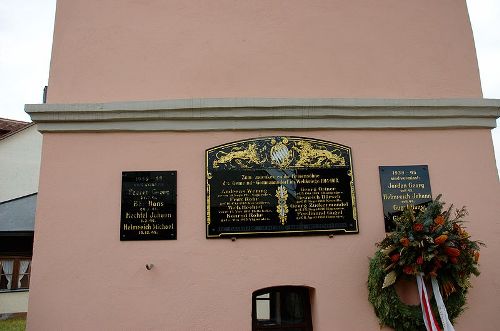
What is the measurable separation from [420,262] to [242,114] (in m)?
2.58

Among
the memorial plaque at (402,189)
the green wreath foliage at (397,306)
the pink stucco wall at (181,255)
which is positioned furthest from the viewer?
the memorial plaque at (402,189)

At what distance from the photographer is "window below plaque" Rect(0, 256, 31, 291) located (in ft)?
44.8

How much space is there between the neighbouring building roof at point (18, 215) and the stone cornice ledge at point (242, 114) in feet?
23.8

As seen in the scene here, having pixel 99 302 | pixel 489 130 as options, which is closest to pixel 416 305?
pixel 489 130

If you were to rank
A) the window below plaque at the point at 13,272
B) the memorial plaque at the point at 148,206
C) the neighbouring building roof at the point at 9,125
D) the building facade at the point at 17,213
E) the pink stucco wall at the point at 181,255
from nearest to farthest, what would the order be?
the pink stucco wall at the point at 181,255 < the memorial plaque at the point at 148,206 < the building facade at the point at 17,213 < the window below plaque at the point at 13,272 < the neighbouring building roof at the point at 9,125

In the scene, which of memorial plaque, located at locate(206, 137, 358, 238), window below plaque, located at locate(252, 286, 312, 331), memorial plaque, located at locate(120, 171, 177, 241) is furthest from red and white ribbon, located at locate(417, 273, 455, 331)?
memorial plaque, located at locate(120, 171, 177, 241)

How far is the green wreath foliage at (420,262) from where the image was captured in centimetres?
465

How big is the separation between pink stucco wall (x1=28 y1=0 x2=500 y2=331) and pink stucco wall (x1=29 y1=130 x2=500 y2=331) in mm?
14

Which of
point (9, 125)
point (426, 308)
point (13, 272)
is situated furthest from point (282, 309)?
point (9, 125)

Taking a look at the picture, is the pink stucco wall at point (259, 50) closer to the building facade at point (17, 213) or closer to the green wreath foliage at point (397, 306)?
the green wreath foliage at point (397, 306)

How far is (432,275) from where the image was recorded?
15.4ft

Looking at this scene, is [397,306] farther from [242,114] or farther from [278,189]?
[242,114]

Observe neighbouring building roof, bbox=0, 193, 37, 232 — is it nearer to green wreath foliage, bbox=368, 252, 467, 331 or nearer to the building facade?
the building facade

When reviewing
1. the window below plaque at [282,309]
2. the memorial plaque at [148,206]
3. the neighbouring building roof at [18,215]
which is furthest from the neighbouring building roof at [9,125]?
the window below plaque at [282,309]
